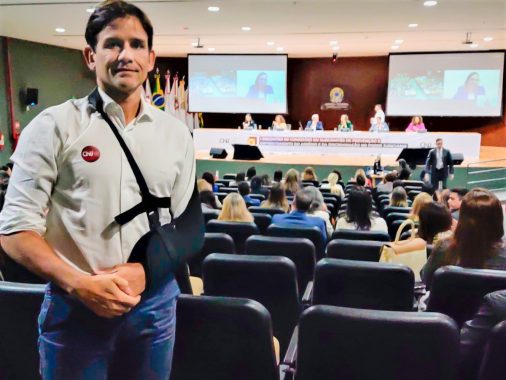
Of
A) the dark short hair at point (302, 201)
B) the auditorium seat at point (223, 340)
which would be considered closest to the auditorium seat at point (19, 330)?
the auditorium seat at point (223, 340)

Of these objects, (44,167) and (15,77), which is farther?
(15,77)

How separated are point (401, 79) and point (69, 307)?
15283 mm

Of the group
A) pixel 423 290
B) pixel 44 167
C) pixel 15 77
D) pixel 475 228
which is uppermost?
pixel 15 77

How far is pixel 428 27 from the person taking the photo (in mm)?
10117

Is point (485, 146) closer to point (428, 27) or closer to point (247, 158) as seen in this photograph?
point (428, 27)

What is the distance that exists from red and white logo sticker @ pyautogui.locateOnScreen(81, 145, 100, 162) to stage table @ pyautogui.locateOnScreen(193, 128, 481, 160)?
12255 mm

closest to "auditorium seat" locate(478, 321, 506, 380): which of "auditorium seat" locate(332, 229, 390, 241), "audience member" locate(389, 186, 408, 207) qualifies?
"auditorium seat" locate(332, 229, 390, 241)

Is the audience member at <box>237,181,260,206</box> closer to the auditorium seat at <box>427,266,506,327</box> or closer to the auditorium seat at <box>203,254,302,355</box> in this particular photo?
the auditorium seat at <box>203,254,302,355</box>

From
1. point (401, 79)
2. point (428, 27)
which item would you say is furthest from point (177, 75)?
point (428, 27)

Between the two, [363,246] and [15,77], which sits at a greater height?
[15,77]

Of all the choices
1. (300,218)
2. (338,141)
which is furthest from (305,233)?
(338,141)

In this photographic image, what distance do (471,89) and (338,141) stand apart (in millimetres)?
4639

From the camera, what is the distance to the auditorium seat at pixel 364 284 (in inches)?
91.9

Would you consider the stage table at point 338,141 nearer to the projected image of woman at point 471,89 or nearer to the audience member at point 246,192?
the projected image of woman at point 471,89
